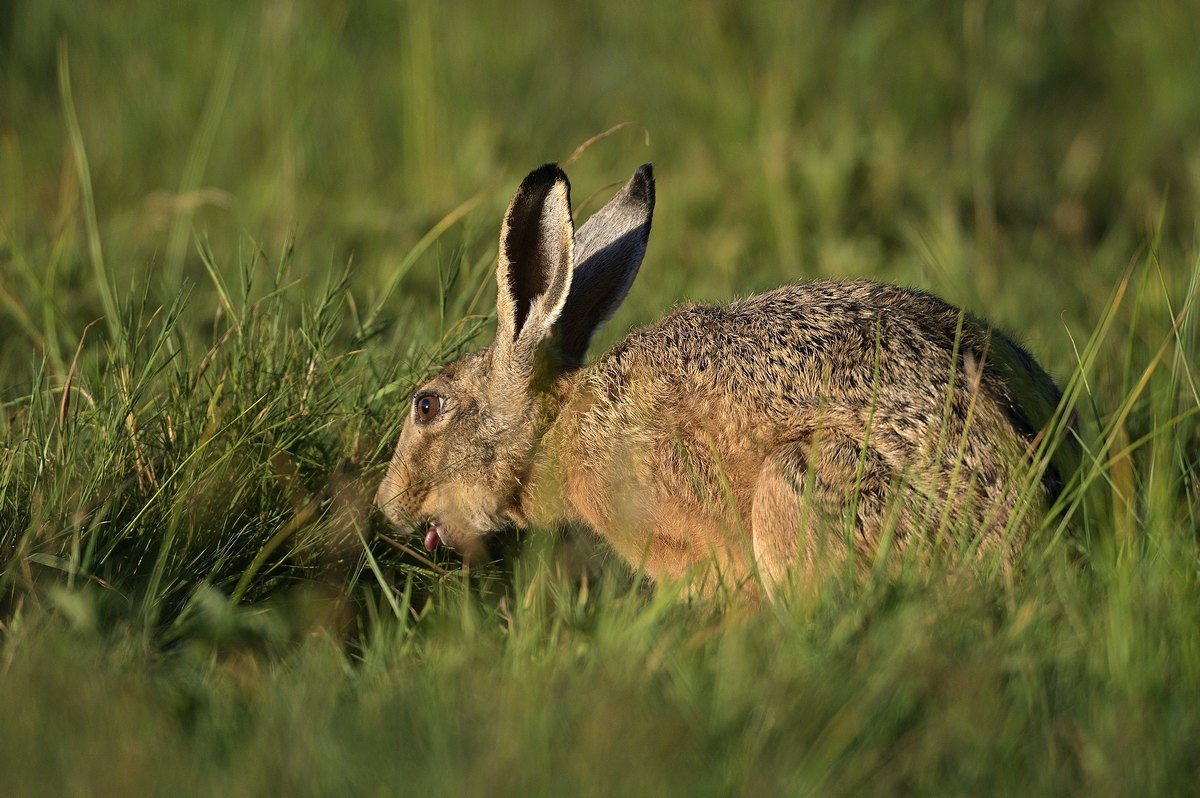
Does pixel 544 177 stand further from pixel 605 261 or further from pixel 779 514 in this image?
pixel 779 514

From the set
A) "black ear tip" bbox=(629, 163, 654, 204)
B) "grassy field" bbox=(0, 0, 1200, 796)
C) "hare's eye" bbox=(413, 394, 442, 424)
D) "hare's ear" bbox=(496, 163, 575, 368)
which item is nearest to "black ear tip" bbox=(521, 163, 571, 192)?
"hare's ear" bbox=(496, 163, 575, 368)

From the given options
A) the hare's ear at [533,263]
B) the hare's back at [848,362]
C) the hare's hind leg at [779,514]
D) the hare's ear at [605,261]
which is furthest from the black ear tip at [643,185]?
A: the hare's hind leg at [779,514]

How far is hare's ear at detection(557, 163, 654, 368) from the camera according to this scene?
5133 millimetres

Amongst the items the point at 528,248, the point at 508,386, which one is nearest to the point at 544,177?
the point at 528,248

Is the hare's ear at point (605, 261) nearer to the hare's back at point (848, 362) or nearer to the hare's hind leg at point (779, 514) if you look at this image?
the hare's back at point (848, 362)

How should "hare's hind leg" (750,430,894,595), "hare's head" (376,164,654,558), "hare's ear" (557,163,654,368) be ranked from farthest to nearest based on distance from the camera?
1. "hare's ear" (557,163,654,368)
2. "hare's head" (376,164,654,558)
3. "hare's hind leg" (750,430,894,595)

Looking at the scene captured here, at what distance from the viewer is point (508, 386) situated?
498 cm

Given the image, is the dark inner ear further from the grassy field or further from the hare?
the grassy field

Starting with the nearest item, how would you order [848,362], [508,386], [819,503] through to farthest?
[819,503] → [848,362] → [508,386]

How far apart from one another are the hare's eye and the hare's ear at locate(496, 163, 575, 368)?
0.30 metres

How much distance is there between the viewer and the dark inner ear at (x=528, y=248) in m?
4.67

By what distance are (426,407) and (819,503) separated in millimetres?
1596

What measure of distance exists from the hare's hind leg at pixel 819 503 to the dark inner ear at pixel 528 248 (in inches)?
45.8

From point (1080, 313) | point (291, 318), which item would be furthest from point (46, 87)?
point (1080, 313)
